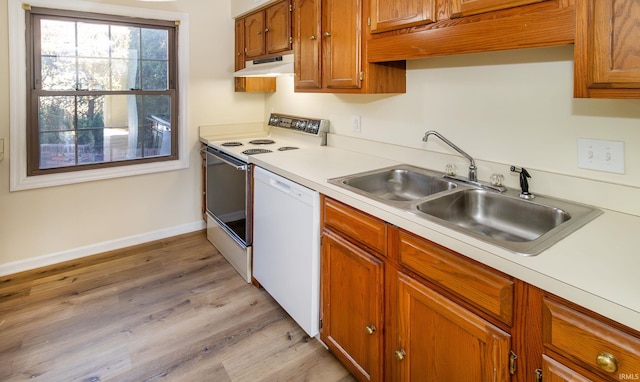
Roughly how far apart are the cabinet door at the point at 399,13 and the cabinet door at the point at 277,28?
0.95 meters

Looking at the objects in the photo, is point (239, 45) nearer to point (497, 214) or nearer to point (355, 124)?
point (355, 124)

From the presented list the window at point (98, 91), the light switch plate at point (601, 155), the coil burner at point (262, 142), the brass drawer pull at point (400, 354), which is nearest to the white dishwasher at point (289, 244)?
the brass drawer pull at point (400, 354)

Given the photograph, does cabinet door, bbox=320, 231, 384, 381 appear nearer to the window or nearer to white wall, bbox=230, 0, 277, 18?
white wall, bbox=230, 0, 277, 18

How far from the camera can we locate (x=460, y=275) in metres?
1.18

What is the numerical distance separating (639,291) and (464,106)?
120 centimetres

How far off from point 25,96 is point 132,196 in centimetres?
104

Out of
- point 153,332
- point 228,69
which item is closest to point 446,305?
point 153,332

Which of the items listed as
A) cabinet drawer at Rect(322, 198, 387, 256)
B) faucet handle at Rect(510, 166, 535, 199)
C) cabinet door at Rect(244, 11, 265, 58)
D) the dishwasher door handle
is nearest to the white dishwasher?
the dishwasher door handle

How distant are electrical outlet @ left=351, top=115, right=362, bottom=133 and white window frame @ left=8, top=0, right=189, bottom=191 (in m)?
1.64

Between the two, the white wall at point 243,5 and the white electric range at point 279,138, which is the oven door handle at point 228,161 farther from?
the white wall at point 243,5

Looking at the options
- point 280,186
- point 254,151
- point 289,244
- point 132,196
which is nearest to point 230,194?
point 254,151

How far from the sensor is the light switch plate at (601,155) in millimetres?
1357

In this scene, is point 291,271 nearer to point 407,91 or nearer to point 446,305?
point 446,305

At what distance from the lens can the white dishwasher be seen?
1.91 metres
